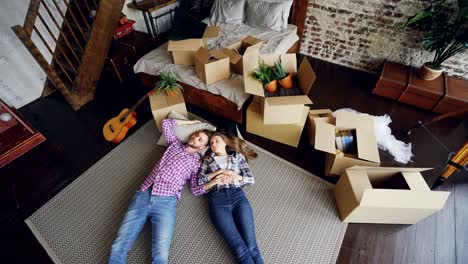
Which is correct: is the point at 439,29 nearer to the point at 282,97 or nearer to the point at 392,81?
the point at 392,81

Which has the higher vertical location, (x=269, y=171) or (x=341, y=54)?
(x=341, y=54)

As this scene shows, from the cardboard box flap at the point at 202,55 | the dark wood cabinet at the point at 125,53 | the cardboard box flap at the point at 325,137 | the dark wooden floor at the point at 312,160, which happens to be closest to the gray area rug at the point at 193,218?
the dark wooden floor at the point at 312,160

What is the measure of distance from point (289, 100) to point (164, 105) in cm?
108

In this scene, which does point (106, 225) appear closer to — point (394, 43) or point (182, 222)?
point (182, 222)

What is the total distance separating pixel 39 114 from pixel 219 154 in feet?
7.07

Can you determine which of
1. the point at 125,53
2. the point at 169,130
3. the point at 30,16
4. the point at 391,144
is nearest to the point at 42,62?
the point at 30,16

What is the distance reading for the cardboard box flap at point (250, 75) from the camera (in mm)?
1842

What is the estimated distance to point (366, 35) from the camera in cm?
267

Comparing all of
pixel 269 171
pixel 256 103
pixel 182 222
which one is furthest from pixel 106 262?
pixel 256 103

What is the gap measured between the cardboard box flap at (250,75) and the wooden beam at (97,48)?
1.60 meters

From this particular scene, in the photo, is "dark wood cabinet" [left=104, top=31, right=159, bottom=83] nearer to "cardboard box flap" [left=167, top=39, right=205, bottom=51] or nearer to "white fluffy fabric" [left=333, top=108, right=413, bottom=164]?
"cardboard box flap" [left=167, top=39, right=205, bottom=51]

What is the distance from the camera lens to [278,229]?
65.5 inches

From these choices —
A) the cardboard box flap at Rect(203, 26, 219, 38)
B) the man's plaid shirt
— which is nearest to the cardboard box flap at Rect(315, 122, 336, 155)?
the man's plaid shirt

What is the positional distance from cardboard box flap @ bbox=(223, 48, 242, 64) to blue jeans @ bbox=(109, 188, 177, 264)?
4.19ft
